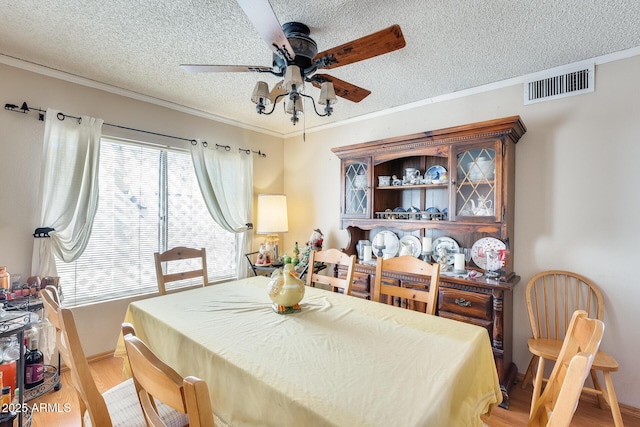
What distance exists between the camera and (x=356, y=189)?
3.06 meters

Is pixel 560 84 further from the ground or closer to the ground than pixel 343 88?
further from the ground

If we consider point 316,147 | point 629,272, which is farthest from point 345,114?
point 629,272

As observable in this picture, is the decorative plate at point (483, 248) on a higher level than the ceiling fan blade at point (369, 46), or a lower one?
lower

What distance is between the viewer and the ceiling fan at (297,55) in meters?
1.21

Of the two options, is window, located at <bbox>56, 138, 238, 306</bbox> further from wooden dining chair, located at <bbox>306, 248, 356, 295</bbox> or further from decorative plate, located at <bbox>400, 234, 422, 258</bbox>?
decorative plate, located at <bbox>400, 234, 422, 258</bbox>

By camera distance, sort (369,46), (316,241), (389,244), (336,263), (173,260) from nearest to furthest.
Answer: (369,46)
(336,263)
(173,260)
(389,244)
(316,241)

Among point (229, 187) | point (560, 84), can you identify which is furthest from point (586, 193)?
point (229, 187)

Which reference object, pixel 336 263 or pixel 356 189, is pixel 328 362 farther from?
pixel 356 189

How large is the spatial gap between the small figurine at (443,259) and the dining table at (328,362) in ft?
3.60

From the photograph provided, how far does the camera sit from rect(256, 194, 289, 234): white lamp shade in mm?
3562

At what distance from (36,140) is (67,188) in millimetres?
415

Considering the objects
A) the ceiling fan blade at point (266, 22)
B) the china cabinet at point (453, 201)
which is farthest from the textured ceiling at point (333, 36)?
the china cabinet at point (453, 201)

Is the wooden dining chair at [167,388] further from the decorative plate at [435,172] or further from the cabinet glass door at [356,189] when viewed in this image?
the decorative plate at [435,172]

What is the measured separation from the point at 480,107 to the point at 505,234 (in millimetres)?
1151
